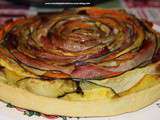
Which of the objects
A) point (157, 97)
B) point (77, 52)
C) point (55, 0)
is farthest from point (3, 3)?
point (157, 97)

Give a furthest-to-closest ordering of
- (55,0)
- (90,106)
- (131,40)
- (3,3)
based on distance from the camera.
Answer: (3,3) → (55,0) → (131,40) → (90,106)

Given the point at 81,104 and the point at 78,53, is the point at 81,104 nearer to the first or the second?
the point at 81,104

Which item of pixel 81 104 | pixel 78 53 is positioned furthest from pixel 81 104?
pixel 78 53

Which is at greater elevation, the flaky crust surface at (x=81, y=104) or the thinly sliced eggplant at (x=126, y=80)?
the thinly sliced eggplant at (x=126, y=80)

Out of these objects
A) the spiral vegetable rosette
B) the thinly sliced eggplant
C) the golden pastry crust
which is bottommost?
the golden pastry crust

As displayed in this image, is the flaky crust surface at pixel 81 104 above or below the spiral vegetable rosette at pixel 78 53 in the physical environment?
below

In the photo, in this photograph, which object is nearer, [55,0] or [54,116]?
[54,116]

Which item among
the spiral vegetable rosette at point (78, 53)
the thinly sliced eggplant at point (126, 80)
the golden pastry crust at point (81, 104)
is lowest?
the golden pastry crust at point (81, 104)

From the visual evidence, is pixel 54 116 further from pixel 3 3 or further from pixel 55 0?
pixel 3 3
